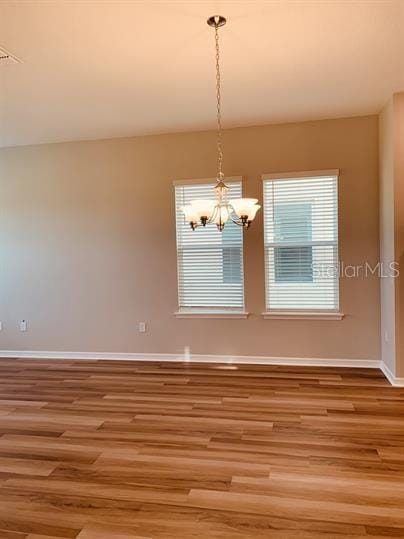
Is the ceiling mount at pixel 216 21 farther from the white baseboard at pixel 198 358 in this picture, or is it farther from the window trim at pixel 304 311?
the white baseboard at pixel 198 358

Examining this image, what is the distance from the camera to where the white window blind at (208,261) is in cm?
493

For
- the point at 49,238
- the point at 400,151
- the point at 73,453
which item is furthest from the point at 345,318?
the point at 49,238

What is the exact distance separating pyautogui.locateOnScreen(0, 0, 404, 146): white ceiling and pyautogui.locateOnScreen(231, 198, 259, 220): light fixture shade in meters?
1.15

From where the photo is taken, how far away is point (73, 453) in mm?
2832

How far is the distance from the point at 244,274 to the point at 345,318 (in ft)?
4.23

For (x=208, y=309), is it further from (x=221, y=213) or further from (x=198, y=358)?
(x=221, y=213)

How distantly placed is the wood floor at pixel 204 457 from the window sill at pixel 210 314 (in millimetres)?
764

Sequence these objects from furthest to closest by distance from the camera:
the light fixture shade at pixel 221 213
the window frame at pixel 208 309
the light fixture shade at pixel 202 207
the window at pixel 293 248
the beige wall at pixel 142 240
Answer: the window frame at pixel 208 309, the window at pixel 293 248, the beige wall at pixel 142 240, the light fixture shade at pixel 221 213, the light fixture shade at pixel 202 207

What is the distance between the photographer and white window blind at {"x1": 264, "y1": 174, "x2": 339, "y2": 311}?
467cm

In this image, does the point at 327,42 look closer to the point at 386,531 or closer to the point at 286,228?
the point at 286,228

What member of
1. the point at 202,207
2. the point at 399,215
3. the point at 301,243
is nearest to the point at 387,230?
the point at 399,215

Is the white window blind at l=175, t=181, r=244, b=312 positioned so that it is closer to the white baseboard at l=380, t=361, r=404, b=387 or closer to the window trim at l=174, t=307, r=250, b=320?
the window trim at l=174, t=307, r=250, b=320

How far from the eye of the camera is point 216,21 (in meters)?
2.56

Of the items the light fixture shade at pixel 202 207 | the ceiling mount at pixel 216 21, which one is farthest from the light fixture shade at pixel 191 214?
the ceiling mount at pixel 216 21
